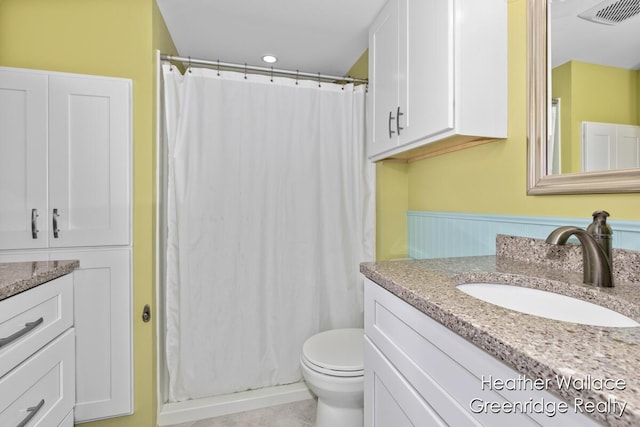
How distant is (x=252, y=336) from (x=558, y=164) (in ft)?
5.69

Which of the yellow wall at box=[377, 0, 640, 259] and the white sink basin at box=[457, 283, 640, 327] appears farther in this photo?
the yellow wall at box=[377, 0, 640, 259]

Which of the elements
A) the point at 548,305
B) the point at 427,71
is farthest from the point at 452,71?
the point at 548,305

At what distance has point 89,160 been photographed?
145cm

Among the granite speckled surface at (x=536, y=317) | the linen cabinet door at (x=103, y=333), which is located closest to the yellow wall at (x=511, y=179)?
the granite speckled surface at (x=536, y=317)

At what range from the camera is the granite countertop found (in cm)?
94

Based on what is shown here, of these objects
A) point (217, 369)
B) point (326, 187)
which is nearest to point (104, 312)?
point (217, 369)

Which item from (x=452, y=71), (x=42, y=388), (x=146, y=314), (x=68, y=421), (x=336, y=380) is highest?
(x=452, y=71)

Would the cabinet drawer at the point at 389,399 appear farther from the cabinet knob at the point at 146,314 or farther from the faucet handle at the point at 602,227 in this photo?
the cabinet knob at the point at 146,314

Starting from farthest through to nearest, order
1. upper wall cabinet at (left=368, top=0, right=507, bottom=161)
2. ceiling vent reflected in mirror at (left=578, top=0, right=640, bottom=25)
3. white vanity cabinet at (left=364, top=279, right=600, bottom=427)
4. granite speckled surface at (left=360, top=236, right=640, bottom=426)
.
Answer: upper wall cabinet at (left=368, top=0, right=507, bottom=161) < ceiling vent reflected in mirror at (left=578, top=0, right=640, bottom=25) < white vanity cabinet at (left=364, top=279, right=600, bottom=427) < granite speckled surface at (left=360, top=236, right=640, bottom=426)

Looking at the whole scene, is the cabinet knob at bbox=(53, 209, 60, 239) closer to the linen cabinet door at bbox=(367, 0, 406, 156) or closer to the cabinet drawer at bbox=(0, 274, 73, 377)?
the cabinet drawer at bbox=(0, 274, 73, 377)

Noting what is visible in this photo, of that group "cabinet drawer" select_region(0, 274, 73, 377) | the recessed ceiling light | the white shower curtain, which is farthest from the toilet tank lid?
the recessed ceiling light

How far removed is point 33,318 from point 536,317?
4.88ft

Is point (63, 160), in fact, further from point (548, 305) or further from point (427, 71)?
point (548, 305)

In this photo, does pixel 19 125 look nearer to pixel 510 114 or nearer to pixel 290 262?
pixel 290 262
